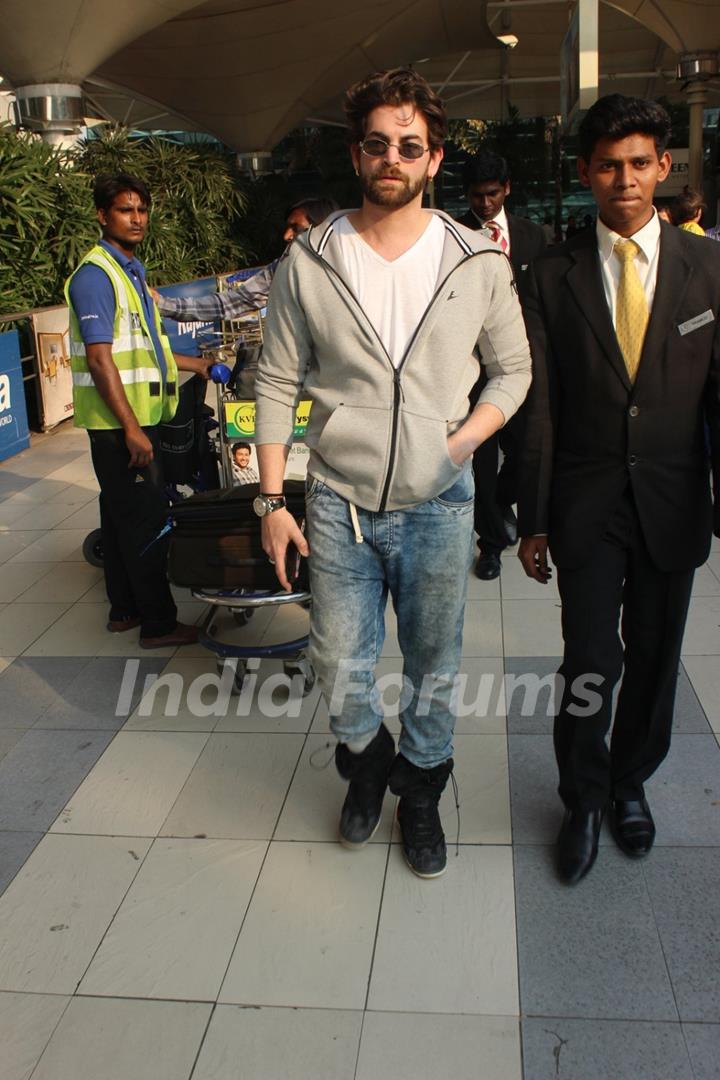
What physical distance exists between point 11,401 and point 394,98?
7.14 metres

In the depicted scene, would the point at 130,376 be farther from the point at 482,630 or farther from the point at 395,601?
the point at 395,601

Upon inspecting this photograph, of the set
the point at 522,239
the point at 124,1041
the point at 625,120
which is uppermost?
the point at 625,120

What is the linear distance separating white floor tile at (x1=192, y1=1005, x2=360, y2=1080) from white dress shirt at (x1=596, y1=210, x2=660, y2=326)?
1811 millimetres

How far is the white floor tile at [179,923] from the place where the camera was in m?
2.48

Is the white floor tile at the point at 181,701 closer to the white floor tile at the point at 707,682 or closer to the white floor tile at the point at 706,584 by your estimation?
the white floor tile at the point at 707,682

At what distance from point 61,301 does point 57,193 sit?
1233 millimetres

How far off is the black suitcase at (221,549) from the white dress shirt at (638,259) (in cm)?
154

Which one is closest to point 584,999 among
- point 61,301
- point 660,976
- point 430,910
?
point 660,976

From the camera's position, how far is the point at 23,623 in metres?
4.89

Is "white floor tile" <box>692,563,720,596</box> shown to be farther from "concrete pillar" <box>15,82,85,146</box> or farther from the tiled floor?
"concrete pillar" <box>15,82,85,146</box>

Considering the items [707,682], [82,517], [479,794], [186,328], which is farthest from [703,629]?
[186,328]

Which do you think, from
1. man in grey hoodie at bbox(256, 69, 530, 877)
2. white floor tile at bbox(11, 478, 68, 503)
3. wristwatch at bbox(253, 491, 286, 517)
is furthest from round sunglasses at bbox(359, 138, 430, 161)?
white floor tile at bbox(11, 478, 68, 503)

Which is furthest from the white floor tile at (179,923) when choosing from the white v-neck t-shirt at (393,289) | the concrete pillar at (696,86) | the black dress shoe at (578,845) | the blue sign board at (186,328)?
the concrete pillar at (696,86)

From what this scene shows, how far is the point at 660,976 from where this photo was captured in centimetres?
239
